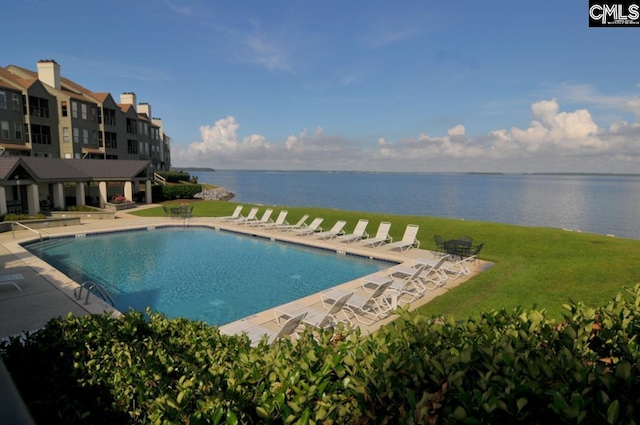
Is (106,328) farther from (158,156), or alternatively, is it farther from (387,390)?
(158,156)

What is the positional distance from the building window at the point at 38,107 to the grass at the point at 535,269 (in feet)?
132

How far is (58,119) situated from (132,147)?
11.7 m

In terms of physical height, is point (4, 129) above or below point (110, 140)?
below

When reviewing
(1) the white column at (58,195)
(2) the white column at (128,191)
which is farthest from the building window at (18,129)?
(1) the white column at (58,195)

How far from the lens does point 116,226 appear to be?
23625 millimetres

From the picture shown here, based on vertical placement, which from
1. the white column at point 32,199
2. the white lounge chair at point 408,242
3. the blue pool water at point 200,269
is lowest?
the blue pool water at point 200,269

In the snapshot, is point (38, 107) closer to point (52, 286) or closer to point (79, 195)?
point (79, 195)

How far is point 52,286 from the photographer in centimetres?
→ 1143

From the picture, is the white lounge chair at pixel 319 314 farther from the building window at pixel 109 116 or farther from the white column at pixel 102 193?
the building window at pixel 109 116

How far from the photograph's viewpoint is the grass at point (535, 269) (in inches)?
397

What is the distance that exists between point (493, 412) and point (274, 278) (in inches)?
492

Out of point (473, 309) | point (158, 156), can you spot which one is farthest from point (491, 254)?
point (158, 156)

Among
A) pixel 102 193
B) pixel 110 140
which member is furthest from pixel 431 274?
pixel 110 140

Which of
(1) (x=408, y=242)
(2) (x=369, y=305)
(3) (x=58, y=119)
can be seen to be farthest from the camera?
(3) (x=58, y=119)
